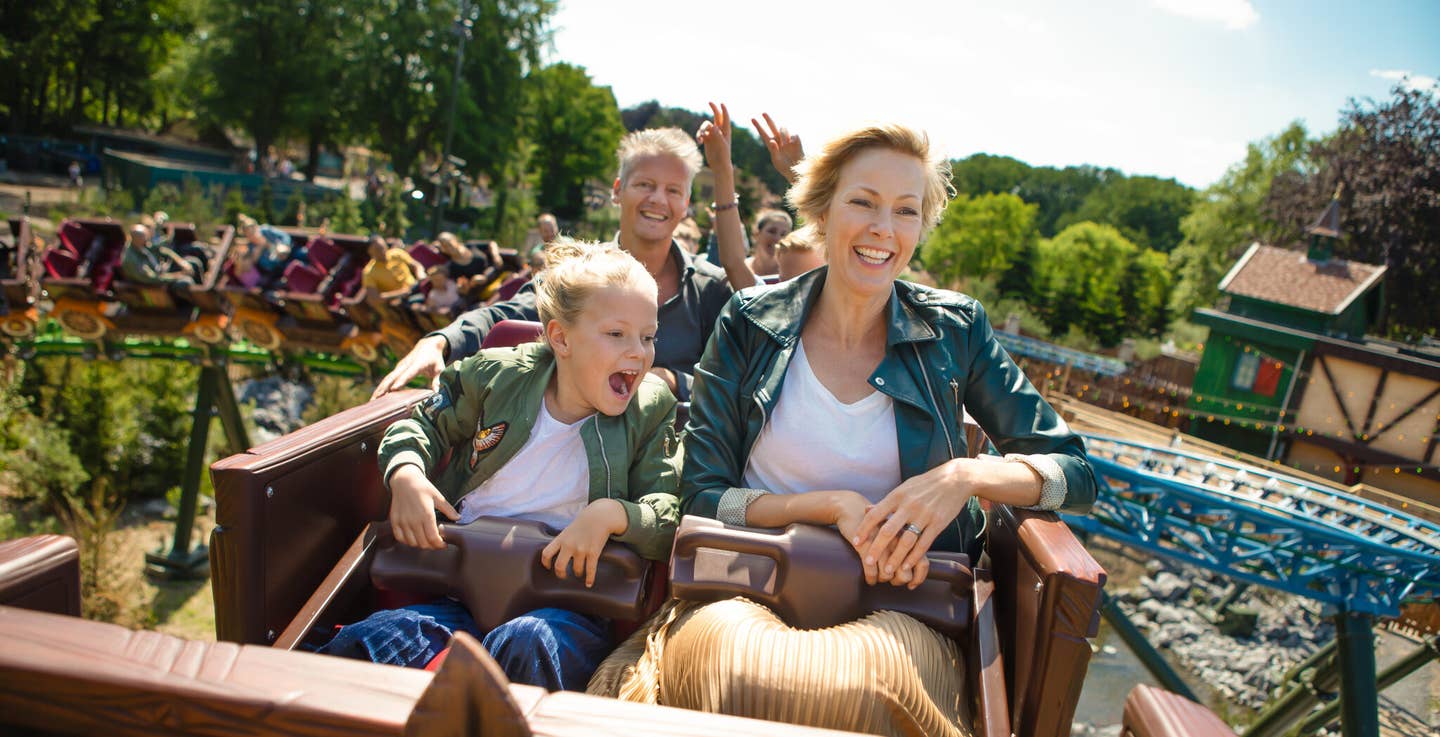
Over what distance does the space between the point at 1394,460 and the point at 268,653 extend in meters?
19.9

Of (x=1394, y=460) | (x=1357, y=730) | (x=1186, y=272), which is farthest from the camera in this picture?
(x=1186, y=272)

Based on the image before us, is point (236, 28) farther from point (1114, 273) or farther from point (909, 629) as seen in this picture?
point (1114, 273)

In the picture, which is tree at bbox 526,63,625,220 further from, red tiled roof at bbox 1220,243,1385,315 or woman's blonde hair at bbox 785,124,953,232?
woman's blonde hair at bbox 785,124,953,232

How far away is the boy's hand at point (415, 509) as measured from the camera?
1645 mm

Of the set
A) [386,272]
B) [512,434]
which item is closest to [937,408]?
[512,434]

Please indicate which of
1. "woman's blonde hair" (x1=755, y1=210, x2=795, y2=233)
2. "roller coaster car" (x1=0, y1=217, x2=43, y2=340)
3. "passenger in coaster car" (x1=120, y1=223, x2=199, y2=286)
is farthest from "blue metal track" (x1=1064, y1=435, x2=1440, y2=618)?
"roller coaster car" (x1=0, y1=217, x2=43, y2=340)

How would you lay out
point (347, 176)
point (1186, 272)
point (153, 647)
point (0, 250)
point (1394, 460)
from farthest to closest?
1. point (347, 176)
2. point (1186, 272)
3. point (1394, 460)
4. point (0, 250)
5. point (153, 647)

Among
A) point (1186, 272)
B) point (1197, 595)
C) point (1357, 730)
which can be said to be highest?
point (1186, 272)

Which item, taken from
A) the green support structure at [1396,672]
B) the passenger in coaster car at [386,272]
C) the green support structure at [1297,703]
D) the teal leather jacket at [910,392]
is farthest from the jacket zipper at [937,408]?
the green support structure at [1396,672]

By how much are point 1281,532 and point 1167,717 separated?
7750 millimetres

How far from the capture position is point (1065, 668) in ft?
4.10

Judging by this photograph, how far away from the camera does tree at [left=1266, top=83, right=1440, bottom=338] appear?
→ 2097cm

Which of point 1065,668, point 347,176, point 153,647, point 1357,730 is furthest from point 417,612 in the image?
point 347,176

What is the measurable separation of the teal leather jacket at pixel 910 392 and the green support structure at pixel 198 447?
7.57 meters
